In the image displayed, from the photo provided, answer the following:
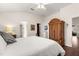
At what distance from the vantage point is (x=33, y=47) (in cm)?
116

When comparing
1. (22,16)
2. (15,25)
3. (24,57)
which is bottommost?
(24,57)

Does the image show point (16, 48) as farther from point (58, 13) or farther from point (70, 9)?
point (70, 9)

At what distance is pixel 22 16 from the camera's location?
1191 millimetres

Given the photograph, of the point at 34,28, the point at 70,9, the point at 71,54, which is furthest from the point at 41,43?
the point at 70,9

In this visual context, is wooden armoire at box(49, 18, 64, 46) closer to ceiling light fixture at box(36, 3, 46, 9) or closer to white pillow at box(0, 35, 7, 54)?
ceiling light fixture at box(36, 3, 46, 9)

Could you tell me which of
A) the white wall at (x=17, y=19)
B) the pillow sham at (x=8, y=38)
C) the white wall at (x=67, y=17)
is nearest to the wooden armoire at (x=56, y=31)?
the white wall at (x=67, y=17)

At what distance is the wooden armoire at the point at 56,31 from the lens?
4.07 ft

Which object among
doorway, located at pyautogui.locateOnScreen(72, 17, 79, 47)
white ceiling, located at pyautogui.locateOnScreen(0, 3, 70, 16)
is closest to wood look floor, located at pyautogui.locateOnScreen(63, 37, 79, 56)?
doorway, located at pyautogui.locateOnScreen(72, 17, 79, 47)

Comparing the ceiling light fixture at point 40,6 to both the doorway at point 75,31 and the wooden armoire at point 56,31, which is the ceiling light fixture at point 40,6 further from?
the doorway at point 75,31

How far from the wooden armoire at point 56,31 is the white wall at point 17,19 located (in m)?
0.17

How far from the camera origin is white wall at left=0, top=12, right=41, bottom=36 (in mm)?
1151

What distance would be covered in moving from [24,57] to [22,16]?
1.51ft

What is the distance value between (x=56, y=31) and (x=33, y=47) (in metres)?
0.35

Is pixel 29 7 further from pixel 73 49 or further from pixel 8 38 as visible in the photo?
pixel 73 49
